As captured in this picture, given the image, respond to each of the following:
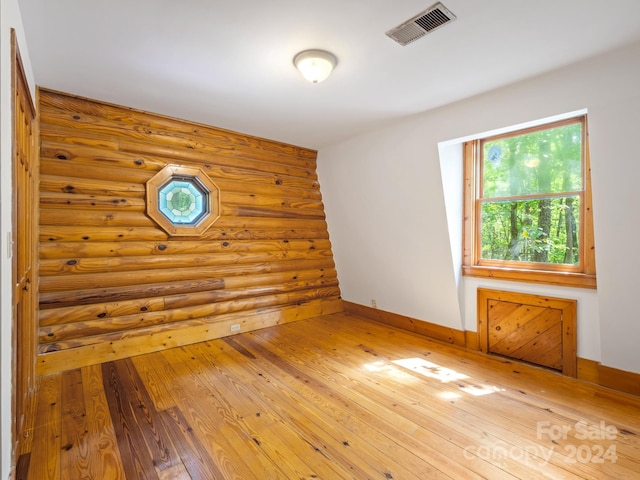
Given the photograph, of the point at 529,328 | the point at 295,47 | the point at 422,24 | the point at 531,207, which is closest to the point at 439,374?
the point at 529,328

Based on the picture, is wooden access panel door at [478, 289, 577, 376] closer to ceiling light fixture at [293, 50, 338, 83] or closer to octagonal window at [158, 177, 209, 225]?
ceiling light fixture at [293, 50, 338, 83]

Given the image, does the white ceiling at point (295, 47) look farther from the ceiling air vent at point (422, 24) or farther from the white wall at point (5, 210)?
the white wall at point (5, 210)

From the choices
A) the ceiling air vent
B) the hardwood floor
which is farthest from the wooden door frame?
the ceiling air vent

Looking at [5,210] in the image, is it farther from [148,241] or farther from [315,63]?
[148,241]

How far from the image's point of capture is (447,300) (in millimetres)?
3719

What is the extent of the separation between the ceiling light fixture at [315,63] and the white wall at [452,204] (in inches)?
55.1

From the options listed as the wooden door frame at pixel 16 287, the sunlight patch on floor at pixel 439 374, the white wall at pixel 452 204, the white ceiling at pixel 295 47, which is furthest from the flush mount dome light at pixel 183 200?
the sunlight patch on floor at pixel 439 374

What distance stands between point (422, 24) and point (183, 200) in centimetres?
295

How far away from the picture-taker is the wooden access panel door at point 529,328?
2.90m

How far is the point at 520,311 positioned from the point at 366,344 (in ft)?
5.32

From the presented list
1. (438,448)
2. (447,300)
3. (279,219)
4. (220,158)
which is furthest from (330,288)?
(438,448)

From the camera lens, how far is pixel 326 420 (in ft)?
7.39

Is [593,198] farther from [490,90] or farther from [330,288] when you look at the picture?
[330,288]

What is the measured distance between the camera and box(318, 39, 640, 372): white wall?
233cm
